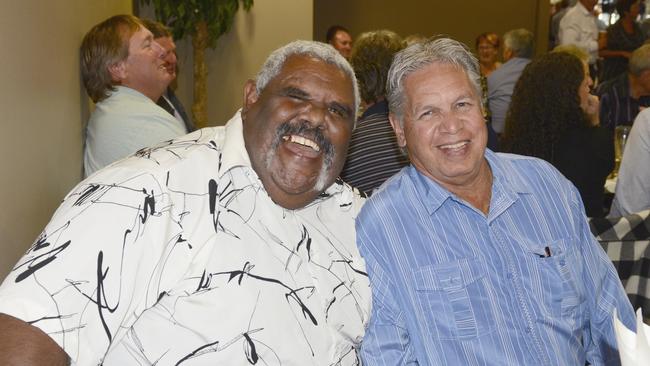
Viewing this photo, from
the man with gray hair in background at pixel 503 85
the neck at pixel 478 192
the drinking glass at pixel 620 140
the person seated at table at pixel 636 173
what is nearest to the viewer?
the neck at pixel 478 192

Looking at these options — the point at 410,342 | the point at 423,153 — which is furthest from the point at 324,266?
the point at 423,153

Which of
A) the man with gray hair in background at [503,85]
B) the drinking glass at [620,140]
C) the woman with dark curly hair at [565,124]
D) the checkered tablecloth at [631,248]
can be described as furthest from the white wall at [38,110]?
the man with gray hair in background at [503,85]

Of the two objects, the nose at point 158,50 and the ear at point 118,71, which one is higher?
the nose at point 158,50

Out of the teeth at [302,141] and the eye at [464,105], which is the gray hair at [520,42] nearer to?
the eye at [464,105]

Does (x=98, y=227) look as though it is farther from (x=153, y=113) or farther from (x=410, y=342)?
(x=153, y=113)

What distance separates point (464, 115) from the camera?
2.13 metres

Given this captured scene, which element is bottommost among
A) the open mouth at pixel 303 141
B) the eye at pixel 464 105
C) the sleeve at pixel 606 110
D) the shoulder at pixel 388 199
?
the sleeve at pixel 606 110

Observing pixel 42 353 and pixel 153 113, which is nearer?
pixel 42 353

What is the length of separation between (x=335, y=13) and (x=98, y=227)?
8797 millimetres

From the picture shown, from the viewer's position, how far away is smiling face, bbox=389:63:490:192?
6.93 feet

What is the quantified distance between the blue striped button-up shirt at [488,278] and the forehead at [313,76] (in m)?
0.32

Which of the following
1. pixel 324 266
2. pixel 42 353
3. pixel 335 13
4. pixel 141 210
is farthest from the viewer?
pixel 335 13

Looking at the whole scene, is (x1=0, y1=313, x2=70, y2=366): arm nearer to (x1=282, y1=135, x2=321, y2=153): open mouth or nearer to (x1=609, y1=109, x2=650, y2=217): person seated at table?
(x1=282, y1=135, x2=321, y2=153): open mouth

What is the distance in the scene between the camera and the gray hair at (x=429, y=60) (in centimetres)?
214
